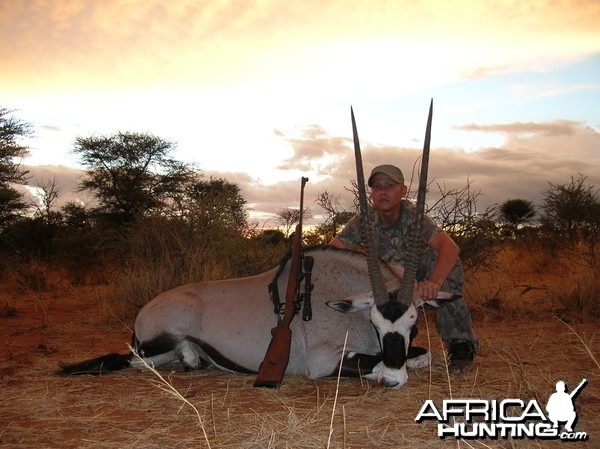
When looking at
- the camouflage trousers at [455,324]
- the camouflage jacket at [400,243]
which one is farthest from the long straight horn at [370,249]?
the camouflage trousers at [455,324]

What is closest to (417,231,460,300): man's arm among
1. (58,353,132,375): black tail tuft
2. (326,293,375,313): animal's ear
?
(326,293,375,313): animal's ear

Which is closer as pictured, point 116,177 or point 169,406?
point 169,406

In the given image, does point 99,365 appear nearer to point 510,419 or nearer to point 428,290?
point 428,290

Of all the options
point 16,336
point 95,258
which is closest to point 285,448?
point 16,336

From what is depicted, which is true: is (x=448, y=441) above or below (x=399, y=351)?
below

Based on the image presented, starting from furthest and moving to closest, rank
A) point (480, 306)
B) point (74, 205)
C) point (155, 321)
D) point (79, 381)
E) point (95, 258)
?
point (74, 205) → point (95, 258) → point (480, 306) → point (155, 321) → point (79, 381)

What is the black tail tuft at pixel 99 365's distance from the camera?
5113mm

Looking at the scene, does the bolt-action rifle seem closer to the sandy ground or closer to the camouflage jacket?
the sandy ground

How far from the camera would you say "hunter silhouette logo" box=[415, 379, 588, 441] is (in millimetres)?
3385

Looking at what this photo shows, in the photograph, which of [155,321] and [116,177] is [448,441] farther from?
[116,177]

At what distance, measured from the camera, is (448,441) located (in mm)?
3383

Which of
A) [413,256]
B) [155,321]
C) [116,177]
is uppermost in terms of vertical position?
[116,177]

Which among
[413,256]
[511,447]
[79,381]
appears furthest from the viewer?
[79,381]

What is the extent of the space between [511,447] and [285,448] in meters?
1.15
